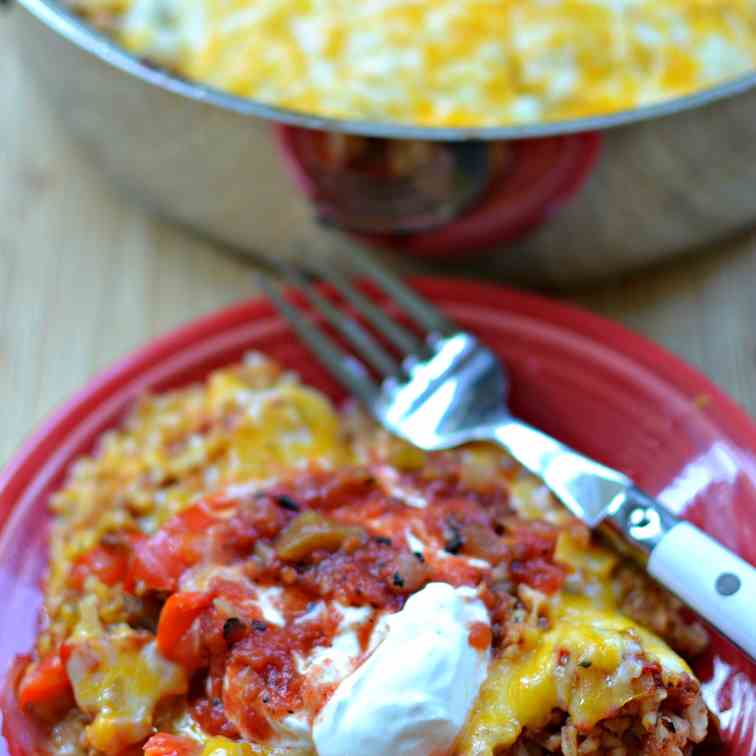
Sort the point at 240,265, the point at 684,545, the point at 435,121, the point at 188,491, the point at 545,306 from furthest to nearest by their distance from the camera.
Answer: the point at 240,265 → the point at 435,121 → the point at 545,306 → the point at 188,491 → the point at 684,545

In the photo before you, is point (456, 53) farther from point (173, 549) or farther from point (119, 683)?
point (119, 683)

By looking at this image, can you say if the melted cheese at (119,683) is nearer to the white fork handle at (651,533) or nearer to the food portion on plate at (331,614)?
the food portion on plate at (331,614)

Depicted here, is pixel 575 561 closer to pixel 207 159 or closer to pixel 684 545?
pixel 684 545

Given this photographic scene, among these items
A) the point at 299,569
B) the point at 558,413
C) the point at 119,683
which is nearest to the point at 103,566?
the point at 119,683

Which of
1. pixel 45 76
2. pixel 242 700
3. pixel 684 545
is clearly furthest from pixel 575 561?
pixel 45 76

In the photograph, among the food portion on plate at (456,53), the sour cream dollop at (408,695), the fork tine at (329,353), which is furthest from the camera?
the food portion on plate at (456,53)

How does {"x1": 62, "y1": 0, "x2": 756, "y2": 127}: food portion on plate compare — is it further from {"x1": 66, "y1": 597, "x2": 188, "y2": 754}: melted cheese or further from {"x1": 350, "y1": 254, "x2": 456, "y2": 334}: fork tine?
{"x1": 66, "y1": 597, "x2": 188, "y2": 754}: melted cheese

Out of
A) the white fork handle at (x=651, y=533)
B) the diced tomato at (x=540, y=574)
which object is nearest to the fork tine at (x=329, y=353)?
the white fork handle at (x=651, y=533)
